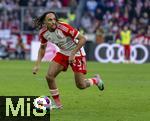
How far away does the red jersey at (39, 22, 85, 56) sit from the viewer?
13469 mm

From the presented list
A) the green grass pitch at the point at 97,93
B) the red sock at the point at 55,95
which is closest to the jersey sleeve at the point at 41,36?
the red sock at the point at 55,95

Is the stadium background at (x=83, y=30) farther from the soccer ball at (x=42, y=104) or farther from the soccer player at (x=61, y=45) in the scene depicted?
the soccer ball at (x=42, y=104)

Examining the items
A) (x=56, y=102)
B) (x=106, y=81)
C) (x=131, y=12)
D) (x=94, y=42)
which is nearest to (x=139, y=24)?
(x=131, y=12)

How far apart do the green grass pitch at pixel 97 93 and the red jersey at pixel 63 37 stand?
4.25 feet

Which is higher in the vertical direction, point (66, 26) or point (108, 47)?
point (108, 47)

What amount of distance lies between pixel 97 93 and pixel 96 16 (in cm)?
2253

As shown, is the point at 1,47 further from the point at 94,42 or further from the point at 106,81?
the point at 106,81

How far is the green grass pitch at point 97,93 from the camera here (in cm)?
1310

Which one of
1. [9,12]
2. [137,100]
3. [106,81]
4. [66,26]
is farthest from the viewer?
[9,12]

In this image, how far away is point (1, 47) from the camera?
121 ft

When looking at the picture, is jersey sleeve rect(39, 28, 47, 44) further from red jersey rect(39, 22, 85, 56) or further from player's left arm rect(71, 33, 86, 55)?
player's left arm rect(71, 33, 86, 55)

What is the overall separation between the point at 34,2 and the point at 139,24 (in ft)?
21.8

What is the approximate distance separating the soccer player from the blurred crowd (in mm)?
23952

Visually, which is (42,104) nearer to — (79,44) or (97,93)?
(79,44)
